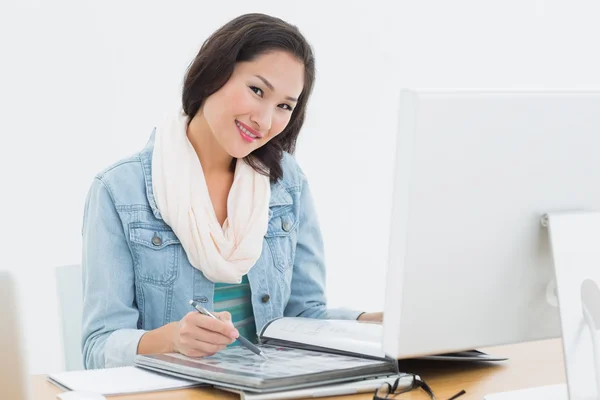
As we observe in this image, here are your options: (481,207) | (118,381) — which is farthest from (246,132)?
(481,207)

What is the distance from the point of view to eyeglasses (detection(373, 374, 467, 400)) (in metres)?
1.19

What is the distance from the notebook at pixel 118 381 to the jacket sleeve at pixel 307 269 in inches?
26.1

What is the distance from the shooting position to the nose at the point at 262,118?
5.68 ft

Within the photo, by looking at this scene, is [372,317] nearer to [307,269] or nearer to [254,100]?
[307,269]

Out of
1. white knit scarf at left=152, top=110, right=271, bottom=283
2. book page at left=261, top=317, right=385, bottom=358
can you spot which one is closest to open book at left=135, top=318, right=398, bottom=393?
book page at left=261, top=317, right=385, bottom=358

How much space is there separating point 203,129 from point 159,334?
0.58m

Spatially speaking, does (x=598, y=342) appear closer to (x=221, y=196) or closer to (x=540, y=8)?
(x=221, y=196)

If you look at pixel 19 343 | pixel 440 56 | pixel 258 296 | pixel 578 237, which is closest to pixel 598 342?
pixel 578 237

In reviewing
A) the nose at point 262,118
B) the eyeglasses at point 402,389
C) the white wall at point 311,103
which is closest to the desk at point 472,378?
the eyeglasses at point 402,389

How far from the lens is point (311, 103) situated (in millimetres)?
3270

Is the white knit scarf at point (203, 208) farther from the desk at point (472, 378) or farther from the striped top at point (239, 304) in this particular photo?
the desk at point (472, 378)

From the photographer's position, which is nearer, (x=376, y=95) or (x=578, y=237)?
(x=578, y=237)

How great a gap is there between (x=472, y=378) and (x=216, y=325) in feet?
1.37

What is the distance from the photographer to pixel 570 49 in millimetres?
3590
